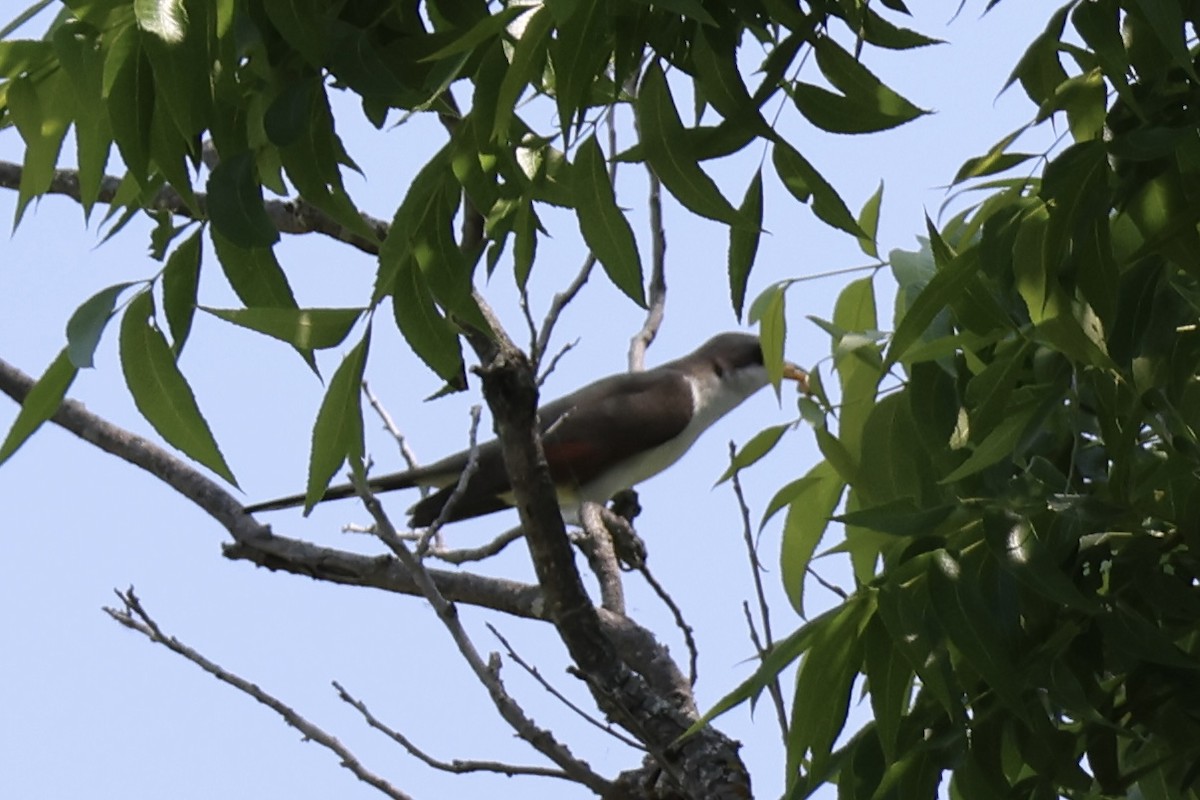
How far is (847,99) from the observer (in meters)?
1.54

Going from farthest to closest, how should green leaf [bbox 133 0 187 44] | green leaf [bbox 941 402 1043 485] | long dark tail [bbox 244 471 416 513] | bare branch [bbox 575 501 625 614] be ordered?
long dark tail [bbox 244 471 416 513], bare branch [bbox 575 501 625 614], green leaf [bbox 941 402 1043 485], green leaf [bbox 133 0 187 44]

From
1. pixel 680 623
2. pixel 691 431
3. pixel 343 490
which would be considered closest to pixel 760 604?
pixel 680 623

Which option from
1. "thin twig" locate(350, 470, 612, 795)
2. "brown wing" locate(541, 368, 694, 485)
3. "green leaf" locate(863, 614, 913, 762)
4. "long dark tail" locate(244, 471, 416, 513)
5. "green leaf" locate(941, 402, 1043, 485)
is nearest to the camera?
"green leaf" locate(941, 402, 1043, 485)

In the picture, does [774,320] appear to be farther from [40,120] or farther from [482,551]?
[482,551]

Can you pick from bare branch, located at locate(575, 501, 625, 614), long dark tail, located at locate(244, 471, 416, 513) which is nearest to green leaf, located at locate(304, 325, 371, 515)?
bare branch, located at locate(575, 501, 625, 614)

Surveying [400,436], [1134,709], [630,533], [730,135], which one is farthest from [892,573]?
[630,533]

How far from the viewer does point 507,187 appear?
5.41 feet

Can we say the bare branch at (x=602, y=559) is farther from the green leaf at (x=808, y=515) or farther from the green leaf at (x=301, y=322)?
the green leaf at (x=301, y=322)

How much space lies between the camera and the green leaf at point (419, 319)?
5.38 ft

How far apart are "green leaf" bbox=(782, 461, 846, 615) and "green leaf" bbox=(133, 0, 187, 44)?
983mm

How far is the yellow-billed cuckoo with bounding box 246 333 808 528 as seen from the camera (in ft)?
17.3

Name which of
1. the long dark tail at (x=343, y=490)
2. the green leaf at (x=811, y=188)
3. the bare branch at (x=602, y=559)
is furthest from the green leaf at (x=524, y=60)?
the long dark tail at (x=343, y=490)

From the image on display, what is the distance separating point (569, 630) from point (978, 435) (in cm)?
114

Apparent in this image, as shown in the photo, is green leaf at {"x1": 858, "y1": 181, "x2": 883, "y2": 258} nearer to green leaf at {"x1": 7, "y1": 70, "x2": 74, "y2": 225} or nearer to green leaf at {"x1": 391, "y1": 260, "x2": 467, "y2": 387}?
green leaf at {"x1": 391, "y1": 260, "x2": 467, "y2": 387}
